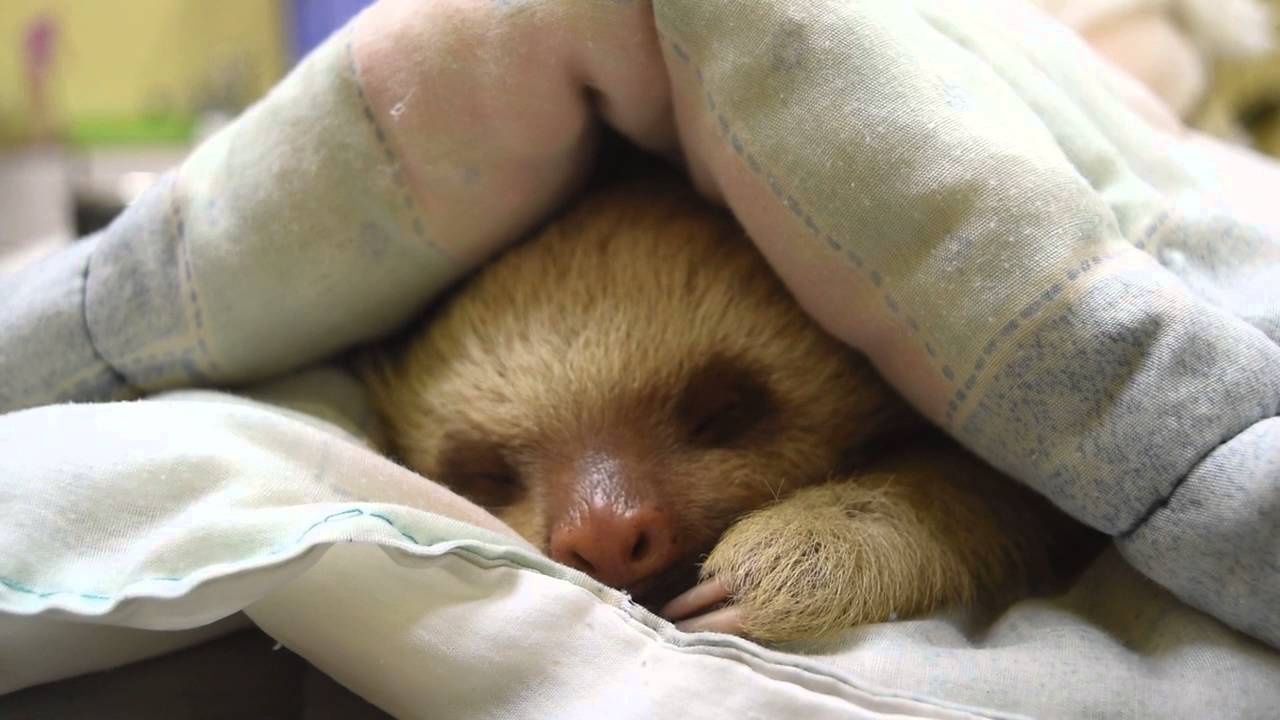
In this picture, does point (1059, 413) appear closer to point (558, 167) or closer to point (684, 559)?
point (684, 559)

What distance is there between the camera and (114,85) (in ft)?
13.0

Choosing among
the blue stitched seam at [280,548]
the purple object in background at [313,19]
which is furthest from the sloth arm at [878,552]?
the purple object in background at [313,19]

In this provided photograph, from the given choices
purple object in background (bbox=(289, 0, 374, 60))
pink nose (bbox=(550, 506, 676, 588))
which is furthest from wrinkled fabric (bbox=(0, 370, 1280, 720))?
purple object in background (bbox=(289, 0, 374, 60))

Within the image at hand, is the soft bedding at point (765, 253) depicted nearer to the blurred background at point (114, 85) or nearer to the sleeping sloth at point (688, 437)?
the sleeping sloth at point (688, 437)

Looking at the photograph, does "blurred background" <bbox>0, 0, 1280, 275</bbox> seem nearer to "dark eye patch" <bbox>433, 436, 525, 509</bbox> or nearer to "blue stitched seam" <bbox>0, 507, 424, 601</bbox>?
"dark eye patch" <bbox>433, 436, 525, 509</bbox>

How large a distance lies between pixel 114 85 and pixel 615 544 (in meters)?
4.10

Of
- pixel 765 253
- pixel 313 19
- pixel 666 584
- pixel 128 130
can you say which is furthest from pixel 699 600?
pixel 128 130

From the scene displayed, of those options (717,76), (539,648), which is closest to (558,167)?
(717,76)

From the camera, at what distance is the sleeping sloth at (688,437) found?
733 millimetres

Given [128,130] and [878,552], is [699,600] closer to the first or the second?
[878,552]

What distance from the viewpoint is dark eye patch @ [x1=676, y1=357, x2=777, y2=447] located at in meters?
0.88

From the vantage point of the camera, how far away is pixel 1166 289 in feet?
1.98

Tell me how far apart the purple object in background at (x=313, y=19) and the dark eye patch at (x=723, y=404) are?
9.36ft

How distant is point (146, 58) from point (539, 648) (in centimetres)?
425
